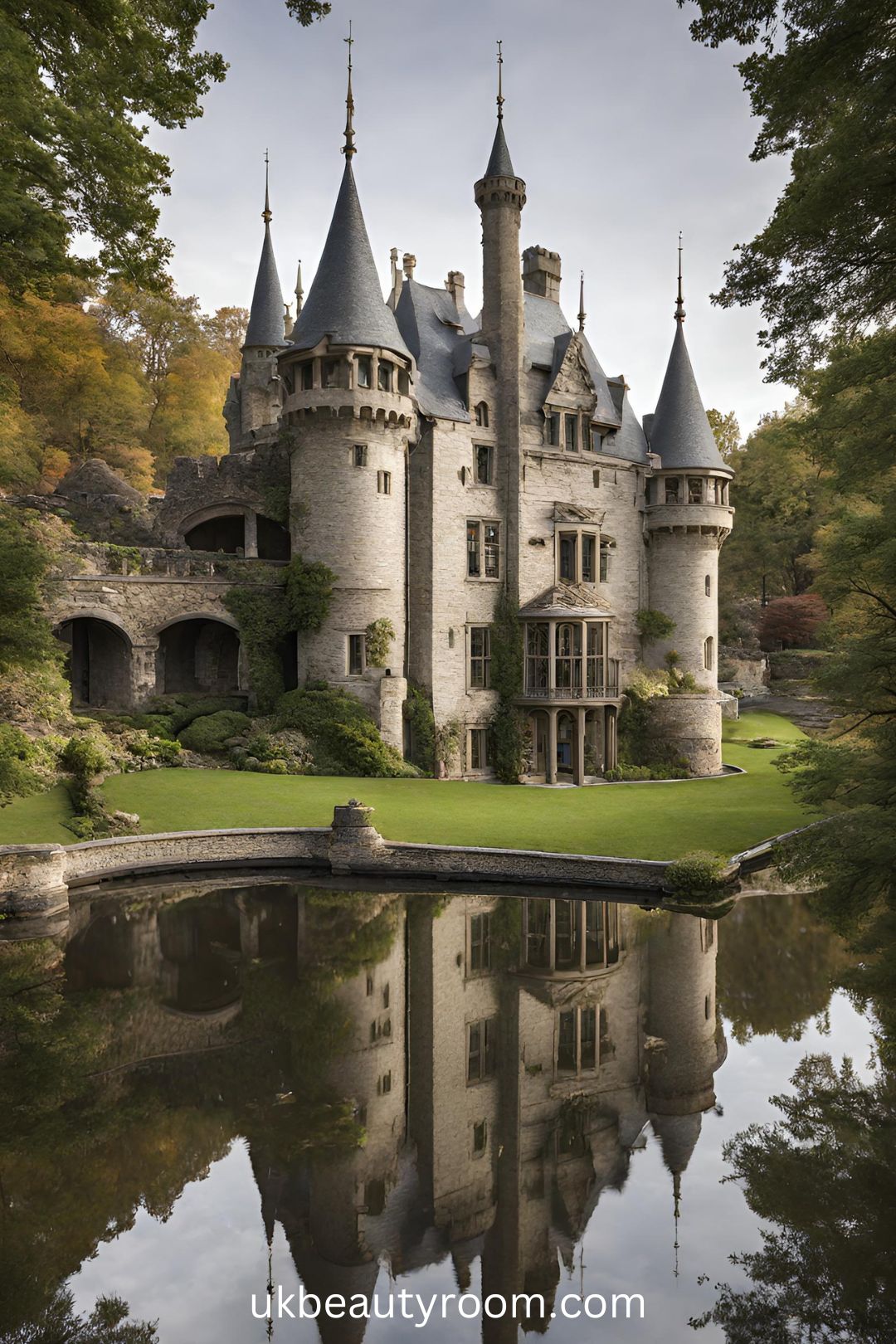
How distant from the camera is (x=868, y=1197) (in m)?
9.28

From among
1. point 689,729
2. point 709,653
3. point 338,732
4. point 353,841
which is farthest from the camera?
point 709,653

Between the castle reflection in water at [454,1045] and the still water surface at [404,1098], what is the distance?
4 cm

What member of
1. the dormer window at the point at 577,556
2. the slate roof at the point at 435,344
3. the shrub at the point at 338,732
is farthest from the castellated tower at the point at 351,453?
the dormer window at the point at 577,556

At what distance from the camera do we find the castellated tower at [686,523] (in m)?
37.2

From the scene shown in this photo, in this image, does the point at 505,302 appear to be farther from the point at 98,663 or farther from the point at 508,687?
the point at 98,663

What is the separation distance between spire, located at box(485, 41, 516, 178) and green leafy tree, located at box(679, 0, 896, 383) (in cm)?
2296

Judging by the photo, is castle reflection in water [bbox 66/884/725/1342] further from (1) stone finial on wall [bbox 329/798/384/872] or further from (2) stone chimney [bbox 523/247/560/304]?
(2) stone chimney [bbox 523/247/560/304]

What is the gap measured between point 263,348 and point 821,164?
107 feet

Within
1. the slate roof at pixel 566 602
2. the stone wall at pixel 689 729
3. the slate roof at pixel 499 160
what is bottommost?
the stone wall at pixel 689 729

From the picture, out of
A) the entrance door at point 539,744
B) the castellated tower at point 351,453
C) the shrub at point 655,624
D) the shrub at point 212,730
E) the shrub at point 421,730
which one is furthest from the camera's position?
the shrub at point 655,624

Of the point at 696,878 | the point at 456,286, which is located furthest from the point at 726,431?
the point at 696,878

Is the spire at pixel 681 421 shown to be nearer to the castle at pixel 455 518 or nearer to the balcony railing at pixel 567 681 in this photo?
the castle at pixel 455 518

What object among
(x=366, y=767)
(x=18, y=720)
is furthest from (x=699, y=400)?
(x=18, y=720)

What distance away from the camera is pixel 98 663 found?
3131 cm
